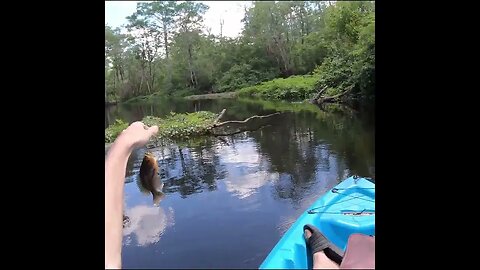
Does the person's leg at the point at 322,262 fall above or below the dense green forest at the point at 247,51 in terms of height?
below

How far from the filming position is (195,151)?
15.0 feet

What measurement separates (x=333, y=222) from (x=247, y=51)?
2.33 ft

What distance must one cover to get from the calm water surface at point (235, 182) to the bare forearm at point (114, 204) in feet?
0.43

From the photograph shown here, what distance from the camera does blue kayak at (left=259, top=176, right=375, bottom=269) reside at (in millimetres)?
1199

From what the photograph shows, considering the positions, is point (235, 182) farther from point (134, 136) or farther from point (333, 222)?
point (134, 136)

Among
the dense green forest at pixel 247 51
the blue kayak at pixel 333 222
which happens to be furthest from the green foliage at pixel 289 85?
the blue kayak at pixel 333 222

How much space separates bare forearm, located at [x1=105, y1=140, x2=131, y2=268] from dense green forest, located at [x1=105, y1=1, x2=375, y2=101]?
0.41 m

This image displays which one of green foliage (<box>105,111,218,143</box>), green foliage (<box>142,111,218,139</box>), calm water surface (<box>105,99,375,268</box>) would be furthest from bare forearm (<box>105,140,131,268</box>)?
green foliage (<box>142,111,218,139</box>)

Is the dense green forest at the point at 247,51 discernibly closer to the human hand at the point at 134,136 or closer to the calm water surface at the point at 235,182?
the calm water surface at the point at 235,182

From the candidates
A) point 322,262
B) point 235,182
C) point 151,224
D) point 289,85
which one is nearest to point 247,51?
point 289,85

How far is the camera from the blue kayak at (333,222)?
3.93 ft
